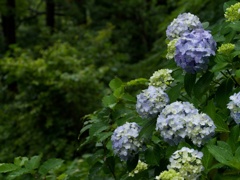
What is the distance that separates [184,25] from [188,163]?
67 centimetres

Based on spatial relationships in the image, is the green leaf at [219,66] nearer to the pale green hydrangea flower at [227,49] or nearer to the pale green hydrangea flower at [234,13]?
the pale green hydrangea flower at [227,49]

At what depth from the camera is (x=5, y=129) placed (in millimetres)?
7398

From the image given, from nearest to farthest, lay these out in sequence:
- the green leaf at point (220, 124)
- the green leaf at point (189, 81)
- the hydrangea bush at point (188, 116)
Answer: the hydrangea bush at point (188, 116), the green leaf at point (220, 124), the green leaf at point (189, 81)

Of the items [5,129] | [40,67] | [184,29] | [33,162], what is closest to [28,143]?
[5,129]

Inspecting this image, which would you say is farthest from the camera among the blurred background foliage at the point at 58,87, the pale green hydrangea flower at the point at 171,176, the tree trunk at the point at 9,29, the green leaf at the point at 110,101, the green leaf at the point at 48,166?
the tree trunk at the point at 9,29

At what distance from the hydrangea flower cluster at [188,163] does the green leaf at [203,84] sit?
31cm

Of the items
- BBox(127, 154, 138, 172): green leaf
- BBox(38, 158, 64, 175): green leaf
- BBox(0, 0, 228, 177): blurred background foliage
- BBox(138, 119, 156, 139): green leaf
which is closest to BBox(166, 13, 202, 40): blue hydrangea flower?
BBox(138, 119, 156, 139): green leaf

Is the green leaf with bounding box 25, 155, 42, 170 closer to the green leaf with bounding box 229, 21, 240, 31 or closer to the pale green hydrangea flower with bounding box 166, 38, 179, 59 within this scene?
the pale green hydrangea flower with bounding box 166, 38, 179, 59

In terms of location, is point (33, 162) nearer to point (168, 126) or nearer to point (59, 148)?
point (168, 126)

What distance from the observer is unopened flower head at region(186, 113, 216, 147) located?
1480mm

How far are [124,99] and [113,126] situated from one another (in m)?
0.14

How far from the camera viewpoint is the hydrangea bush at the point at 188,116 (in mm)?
1458

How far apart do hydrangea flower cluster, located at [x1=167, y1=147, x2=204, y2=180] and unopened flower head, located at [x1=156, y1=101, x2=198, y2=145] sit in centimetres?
10

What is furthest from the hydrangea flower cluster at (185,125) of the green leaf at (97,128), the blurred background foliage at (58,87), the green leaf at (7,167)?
the blurred background foliage at (58,87)
